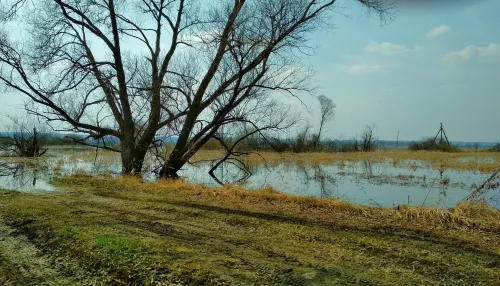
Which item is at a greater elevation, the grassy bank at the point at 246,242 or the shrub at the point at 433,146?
the shrub at the point at 433,146

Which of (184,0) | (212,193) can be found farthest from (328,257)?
(184,0)

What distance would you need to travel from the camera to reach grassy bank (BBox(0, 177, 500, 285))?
149 inches

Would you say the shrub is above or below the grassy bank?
above

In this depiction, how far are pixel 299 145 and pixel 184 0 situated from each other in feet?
90.4

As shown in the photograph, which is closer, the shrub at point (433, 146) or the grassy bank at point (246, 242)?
the grassy bank at point (246, 242)

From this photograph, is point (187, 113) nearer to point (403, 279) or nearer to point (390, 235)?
point (390, 235)

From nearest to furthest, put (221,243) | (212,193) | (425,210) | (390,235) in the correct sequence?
(221,243)
(390,235)
(425,210)
(212,193)

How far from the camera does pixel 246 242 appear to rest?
15.9 ft

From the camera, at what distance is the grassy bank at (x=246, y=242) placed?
3.78 metres

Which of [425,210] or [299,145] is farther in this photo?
[299,145]

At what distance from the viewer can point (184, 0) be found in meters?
14.0

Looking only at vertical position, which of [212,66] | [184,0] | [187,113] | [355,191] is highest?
[184,0]

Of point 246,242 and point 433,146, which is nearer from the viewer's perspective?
point 246,242

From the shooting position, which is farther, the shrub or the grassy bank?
the shrub
